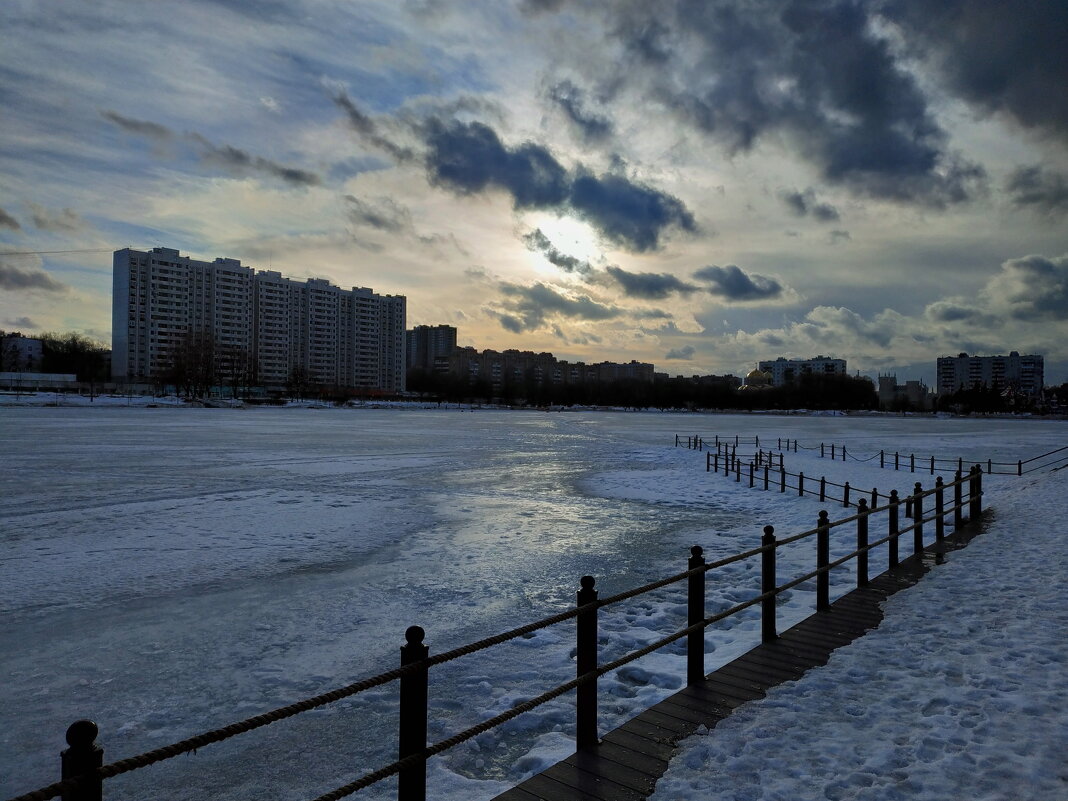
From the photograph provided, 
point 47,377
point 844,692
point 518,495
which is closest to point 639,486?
point 518,495

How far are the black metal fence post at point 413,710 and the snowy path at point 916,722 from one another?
165 centimetres

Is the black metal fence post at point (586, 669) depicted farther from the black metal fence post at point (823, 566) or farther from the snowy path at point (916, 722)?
the black metal fence post at point (823, 566)

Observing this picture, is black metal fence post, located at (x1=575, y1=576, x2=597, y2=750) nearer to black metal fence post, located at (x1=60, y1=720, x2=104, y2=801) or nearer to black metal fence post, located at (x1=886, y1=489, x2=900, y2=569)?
black metal fence post, located at (x1=60, y1=720, x2=104, y2=801)

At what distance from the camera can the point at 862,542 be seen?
33.2 ft

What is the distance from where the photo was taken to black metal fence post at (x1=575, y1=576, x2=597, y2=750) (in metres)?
5.16

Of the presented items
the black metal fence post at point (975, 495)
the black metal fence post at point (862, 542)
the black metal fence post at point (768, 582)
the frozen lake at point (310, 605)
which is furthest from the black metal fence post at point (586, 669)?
the black metal fence post at point (975, 495)

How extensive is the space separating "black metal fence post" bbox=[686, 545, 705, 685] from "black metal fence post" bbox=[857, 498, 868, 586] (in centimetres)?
418

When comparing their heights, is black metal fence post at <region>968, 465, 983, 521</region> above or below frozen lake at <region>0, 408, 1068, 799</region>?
above

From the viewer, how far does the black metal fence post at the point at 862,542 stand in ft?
32.0

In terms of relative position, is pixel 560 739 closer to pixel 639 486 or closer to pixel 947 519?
pixel 947 519

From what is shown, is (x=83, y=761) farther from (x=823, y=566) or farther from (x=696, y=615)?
(x=823, y=566)

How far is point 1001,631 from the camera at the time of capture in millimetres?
7977

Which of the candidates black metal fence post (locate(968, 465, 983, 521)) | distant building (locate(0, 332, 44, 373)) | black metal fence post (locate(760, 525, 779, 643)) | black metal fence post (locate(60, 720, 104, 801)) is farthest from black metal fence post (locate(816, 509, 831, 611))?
distant building (locate(0, 332, 44, 373))

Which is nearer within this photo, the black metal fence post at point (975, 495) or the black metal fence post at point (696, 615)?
the black metal fence post at point (696, 615)
